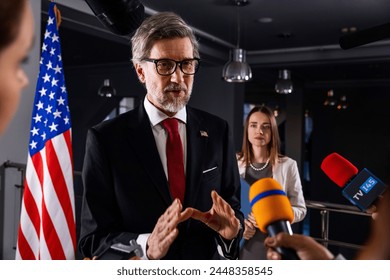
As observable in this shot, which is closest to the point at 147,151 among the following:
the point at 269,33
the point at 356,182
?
the point at 356,182

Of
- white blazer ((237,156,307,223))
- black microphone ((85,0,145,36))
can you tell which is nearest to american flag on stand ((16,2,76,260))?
black microphone ((85,0,145,36))

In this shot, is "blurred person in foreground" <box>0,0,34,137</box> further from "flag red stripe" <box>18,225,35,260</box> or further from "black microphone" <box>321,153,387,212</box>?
"flag red stripe" <box>18,225,35,260</box>

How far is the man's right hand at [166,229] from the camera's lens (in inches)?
24.9

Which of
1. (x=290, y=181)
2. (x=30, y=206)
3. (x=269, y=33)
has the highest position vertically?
(x=269, y=33)

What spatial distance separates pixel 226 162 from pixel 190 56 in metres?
0.23

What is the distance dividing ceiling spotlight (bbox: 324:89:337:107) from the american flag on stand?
266 inches

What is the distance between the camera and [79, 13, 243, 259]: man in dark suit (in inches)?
30.6

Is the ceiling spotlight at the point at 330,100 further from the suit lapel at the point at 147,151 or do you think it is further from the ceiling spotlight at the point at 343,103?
the suit lapel at the point at 147,151

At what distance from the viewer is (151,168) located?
80 centimetres

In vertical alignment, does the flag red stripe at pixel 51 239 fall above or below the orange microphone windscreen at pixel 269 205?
below

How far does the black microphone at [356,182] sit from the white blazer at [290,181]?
190mm

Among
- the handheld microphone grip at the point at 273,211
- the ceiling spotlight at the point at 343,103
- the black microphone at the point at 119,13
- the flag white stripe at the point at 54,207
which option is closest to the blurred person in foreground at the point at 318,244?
the handheld microphone grip at the point at 273,211

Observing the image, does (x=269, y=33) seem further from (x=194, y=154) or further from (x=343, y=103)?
(x=343, y=103)

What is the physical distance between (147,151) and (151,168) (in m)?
0.03
